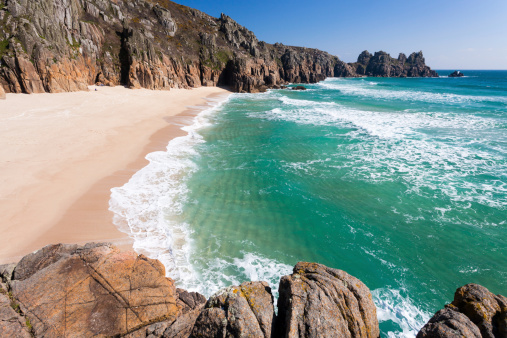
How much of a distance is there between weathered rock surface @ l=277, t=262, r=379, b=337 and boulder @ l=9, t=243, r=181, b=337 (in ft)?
10.5

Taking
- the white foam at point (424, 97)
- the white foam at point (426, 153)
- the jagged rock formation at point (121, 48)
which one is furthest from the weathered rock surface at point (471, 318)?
the white foam at point (424, 97)

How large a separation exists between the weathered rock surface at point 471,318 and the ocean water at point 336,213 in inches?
130

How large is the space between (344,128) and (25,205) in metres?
30.4

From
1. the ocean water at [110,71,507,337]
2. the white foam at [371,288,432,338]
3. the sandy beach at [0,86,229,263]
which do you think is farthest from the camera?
the sandy beach at [0,86,229,263]

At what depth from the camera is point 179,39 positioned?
230 feet

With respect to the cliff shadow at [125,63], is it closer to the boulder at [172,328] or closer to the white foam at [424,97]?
the boulder at [172,328]

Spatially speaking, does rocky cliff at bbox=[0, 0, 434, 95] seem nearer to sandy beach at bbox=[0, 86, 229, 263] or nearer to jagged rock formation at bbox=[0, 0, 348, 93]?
jagged rock formation at bbox=[0, 0, 348, 93]

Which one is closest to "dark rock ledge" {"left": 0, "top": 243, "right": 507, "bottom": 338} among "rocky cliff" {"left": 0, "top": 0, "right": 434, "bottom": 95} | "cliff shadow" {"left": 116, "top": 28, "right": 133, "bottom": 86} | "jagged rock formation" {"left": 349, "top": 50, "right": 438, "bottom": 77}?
"rocky cliff" {"left": 0, "top": 0, "right": 434, "bottom": 95}

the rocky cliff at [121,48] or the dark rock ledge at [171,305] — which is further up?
the rocky cliff at [121,48]

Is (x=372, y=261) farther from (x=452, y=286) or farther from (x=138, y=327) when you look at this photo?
(x=138, y=327)

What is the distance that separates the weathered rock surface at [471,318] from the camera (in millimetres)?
4422

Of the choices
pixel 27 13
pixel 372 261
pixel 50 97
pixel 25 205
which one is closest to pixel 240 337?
pixel 372 261

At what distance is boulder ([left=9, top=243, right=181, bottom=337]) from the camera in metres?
5.51

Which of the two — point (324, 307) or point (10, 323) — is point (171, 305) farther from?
point (324, 307)
